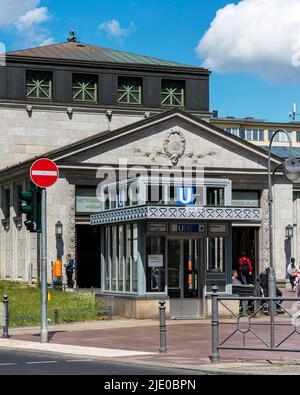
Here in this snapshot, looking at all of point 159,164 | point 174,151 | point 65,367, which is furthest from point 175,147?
point 65,367

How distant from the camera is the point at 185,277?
30172 mm

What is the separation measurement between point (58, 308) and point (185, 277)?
477 cm

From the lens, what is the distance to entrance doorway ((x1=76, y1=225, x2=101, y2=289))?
50.9m

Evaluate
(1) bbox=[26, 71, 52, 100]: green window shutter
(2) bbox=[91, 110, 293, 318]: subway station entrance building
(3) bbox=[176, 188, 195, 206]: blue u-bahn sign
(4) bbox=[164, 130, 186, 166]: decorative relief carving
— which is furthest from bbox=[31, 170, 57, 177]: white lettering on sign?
(1) bbox=[26, 71, 52, 100]: green window shutter

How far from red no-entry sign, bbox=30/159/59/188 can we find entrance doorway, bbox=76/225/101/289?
27.4 meters

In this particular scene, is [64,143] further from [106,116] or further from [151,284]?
[151,284]

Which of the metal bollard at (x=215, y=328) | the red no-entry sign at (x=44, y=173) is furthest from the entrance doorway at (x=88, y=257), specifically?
the metal bollard at (x=215, y=328)

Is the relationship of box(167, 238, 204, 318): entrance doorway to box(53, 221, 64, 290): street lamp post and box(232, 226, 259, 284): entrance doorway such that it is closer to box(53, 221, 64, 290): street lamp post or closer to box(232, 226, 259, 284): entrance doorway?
box(53, 221, 64, 290): street lamp post

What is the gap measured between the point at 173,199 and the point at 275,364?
15013 millimetres

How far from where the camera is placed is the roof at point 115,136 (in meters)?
48.8

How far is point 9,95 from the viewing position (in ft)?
190

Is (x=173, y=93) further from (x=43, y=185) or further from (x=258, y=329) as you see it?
(x=258, y=329)

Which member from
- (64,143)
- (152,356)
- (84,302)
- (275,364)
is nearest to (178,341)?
(152,356)
